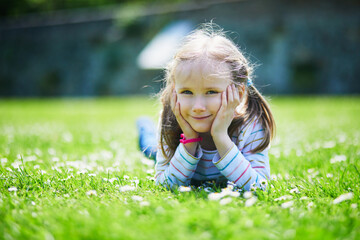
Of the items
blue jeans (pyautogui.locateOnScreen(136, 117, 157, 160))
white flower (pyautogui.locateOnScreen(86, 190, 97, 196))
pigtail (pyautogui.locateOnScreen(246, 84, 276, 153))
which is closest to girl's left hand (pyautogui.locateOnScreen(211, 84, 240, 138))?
pigtail (pyautogui.locateOnScreen(246, 84, 276, 153))

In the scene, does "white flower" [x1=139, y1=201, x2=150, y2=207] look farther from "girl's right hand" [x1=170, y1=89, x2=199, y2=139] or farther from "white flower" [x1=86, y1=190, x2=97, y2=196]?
"girl's right hand" [x1=170, y1=89, x2=199, y2=139]

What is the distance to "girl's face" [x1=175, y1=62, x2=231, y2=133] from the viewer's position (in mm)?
2146

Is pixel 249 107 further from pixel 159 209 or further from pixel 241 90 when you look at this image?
pixel 159 209

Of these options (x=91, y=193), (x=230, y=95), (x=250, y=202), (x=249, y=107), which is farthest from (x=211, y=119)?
(x=91, y=193)

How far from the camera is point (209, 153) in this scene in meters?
2.43

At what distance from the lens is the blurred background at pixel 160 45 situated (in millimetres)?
18141

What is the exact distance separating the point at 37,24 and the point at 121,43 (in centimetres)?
795

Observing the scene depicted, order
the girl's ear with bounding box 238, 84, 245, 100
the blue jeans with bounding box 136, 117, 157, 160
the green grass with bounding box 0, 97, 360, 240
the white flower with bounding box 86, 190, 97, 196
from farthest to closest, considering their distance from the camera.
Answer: the blue jeans with bounding box 136, 117, 157, 160 → the girl's ear with bounding box 238, 84, 245, 100 → the white flower with bounding box 86, 190, 97, 196 → the green grass with bounding box 0, 97, 360, 240

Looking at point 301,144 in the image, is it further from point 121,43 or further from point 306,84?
point 121,43

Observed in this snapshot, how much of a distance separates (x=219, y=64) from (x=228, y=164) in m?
0.70

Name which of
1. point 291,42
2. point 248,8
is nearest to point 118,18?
point 248,8

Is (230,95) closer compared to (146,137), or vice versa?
(230,95)

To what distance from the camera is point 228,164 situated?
2.18 metres

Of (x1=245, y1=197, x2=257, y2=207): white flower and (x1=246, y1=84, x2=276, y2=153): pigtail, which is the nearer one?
(x1=245, y1=197, x2=257, y2=207): white flower
